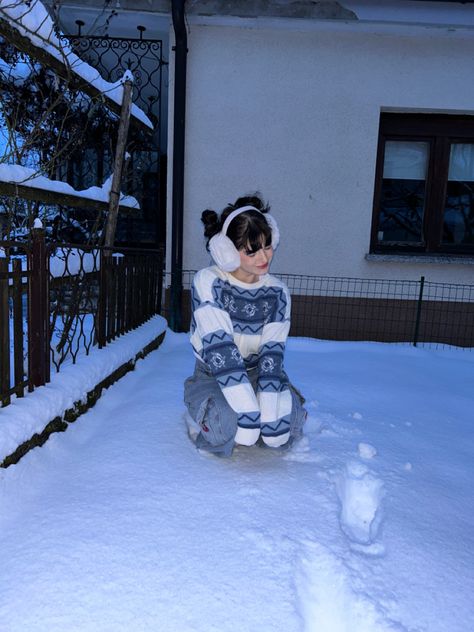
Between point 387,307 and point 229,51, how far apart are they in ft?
11.0

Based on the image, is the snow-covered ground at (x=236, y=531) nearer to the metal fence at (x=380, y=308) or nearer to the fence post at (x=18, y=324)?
the fence post at (x=18, y=324)

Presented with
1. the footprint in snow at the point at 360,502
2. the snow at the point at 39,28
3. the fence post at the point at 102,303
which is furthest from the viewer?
the fence post at the point at 102,303

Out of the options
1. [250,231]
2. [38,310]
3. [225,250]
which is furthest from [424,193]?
[38,310]

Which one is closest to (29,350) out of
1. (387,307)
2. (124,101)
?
(124,101)

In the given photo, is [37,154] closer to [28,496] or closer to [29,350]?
[29,350]

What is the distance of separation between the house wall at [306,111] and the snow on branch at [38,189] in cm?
225

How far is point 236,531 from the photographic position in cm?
152

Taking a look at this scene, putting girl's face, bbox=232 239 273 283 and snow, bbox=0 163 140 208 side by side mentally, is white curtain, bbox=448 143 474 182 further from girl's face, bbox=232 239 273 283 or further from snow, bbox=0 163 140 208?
girl's face, bbox=232 239 273 283

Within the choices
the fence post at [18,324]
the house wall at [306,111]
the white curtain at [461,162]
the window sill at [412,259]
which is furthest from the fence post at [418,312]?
the fence post at [18,324]

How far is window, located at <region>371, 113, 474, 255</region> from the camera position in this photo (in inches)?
221

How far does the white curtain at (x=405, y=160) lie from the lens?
224 inches

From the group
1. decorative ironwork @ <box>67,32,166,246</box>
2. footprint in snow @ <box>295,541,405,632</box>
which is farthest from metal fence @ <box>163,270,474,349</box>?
footprint in snow @ <box>295,541,405,632</box>

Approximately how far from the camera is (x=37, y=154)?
459 centimetres

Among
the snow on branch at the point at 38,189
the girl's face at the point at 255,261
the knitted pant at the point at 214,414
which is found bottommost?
the knitted pant at the point at 214,414
